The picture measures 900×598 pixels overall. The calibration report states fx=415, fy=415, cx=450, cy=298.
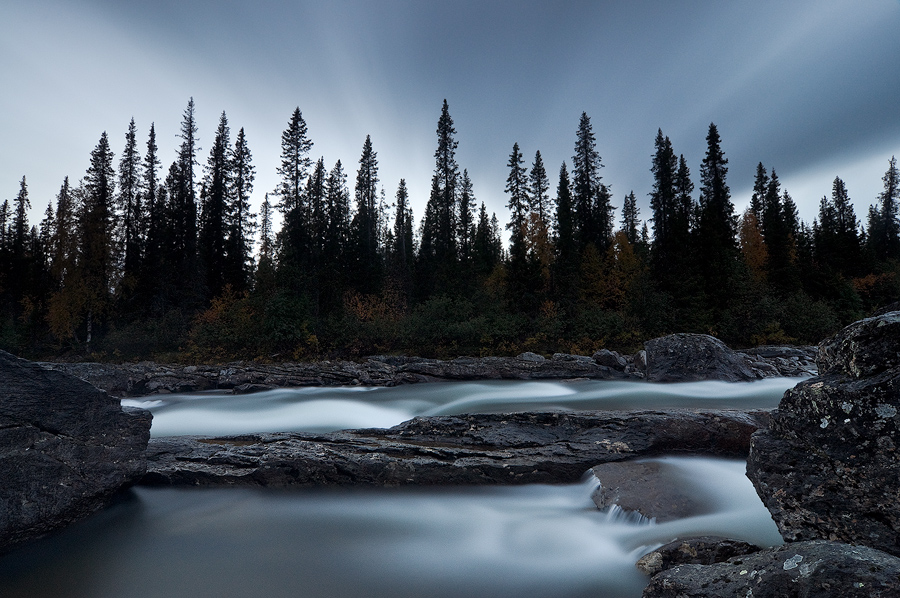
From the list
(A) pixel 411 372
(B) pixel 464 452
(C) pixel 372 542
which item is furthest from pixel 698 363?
(C) pixel 372 542

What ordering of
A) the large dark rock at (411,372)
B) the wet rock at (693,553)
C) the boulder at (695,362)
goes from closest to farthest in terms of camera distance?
1. the wet rock at (693,553)
2. the boulder at (695,362)
3. the large dark rock at (411,372)

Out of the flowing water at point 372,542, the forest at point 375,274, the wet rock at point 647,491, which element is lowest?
the flowing water at point 372,542

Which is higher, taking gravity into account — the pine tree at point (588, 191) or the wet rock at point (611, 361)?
the pine tree at point (588, 191)

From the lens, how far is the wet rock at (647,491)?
186 inches

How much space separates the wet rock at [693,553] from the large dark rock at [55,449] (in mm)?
6157

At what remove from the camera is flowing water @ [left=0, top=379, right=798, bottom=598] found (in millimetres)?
3924

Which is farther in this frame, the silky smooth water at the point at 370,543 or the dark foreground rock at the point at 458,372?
the dark foreground rock at the point at 458,372

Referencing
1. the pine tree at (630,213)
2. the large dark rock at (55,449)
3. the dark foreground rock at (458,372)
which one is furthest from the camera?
the pine tree at (630,213)

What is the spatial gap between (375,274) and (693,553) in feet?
124

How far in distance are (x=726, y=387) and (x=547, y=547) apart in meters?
13.2

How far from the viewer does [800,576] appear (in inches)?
77.6

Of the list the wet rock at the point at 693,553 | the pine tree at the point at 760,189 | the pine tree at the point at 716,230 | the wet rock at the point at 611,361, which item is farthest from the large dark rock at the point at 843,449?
the pine tree at the point at 760,189

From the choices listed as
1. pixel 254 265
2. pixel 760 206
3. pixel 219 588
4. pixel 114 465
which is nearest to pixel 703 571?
pixel 219 588

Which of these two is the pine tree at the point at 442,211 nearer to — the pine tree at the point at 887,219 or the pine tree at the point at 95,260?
the pine tree at the point at 95,260
